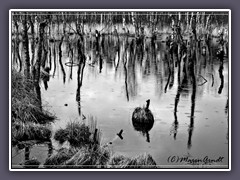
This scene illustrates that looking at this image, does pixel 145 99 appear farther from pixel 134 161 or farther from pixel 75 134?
pixel 75 134

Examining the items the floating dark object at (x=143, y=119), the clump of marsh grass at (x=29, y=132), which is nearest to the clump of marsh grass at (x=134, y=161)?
the floating dark object at (x=143, y=119)

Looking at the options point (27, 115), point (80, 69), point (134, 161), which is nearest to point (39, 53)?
point (80, 69)

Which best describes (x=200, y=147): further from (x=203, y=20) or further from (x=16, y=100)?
(x=16, y=100)

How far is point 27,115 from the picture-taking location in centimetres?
361

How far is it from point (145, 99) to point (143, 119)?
157mm

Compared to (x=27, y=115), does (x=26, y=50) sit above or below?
above

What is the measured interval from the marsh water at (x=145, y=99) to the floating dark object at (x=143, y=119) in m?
0.02

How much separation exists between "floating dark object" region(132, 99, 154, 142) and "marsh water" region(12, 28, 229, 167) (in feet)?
0.07

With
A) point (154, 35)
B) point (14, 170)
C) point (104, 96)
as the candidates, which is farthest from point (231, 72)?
point (14, 170)

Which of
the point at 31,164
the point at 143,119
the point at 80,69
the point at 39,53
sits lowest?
the point at 31,164

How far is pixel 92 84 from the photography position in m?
3.61

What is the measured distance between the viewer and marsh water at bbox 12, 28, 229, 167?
358 cm

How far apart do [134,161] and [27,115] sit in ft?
2.99

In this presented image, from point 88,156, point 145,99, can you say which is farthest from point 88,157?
point 145,99
